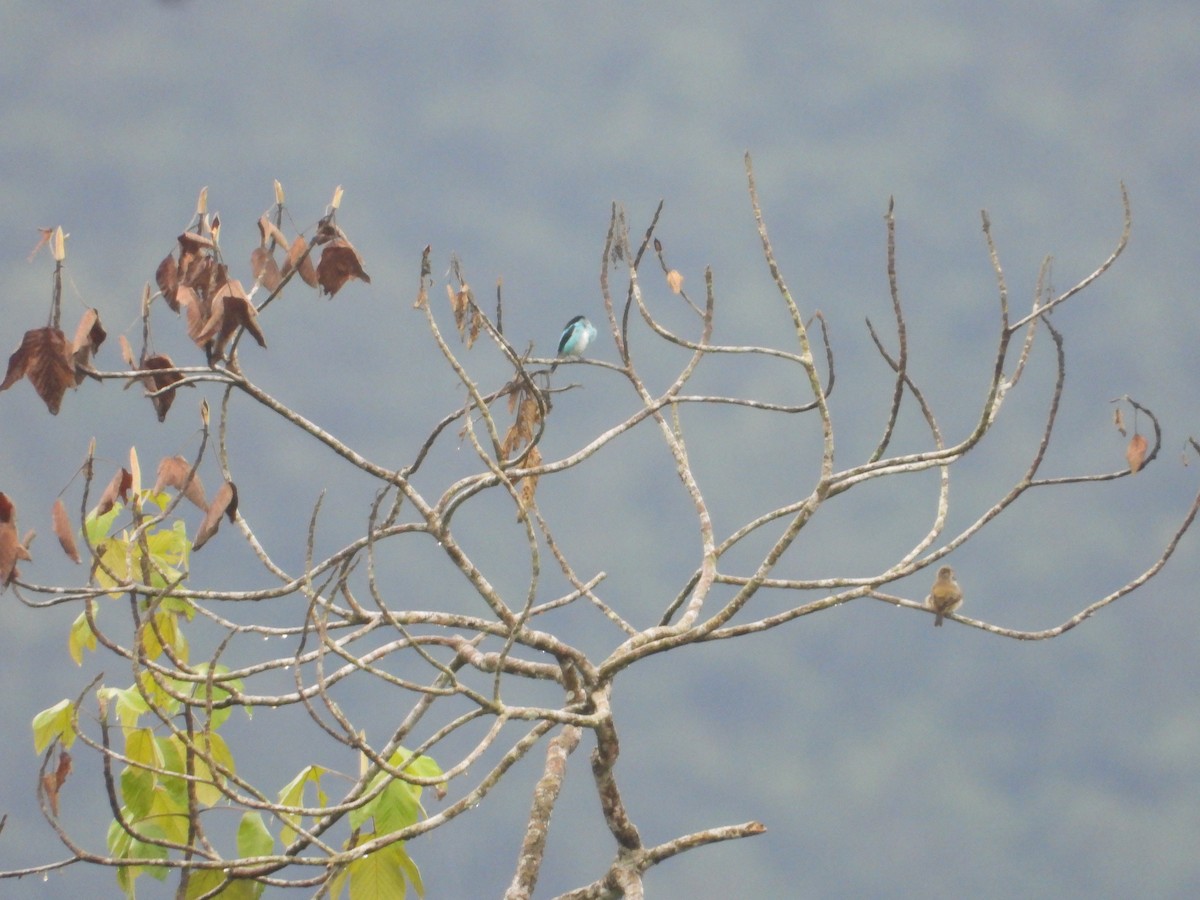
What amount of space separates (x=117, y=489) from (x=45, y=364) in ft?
1.40

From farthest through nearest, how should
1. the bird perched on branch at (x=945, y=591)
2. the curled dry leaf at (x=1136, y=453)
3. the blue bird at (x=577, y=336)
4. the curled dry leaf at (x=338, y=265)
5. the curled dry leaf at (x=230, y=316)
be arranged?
the blue bird at (x=577, y=336), the bird perched on branch at (x=945, y=591), the curled dry leaf at (x=1136, y=453), the curled dry leaf at (x=338, y=265), the curled dry leaf at (x=230, y=316)

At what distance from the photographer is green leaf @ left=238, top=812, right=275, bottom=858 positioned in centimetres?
430

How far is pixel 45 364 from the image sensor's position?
12.2 feet

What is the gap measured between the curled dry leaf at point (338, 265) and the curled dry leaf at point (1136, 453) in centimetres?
281

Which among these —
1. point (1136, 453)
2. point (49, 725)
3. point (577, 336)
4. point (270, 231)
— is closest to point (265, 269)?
point (270, 231)

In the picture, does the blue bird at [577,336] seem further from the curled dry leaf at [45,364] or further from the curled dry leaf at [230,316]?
the curled dry leaf at [45,364]

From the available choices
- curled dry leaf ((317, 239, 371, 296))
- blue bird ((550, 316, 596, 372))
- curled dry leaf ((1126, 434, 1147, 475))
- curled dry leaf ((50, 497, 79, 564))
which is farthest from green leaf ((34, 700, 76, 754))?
blue bird ((550, 316, 596, 372))

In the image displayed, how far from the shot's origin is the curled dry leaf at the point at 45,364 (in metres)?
3.71

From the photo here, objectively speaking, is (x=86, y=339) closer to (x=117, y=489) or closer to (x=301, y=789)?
(x=117, y=489)

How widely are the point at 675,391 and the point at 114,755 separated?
2.46 metres

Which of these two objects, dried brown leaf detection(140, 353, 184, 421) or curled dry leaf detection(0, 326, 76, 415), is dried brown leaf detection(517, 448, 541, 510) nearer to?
dried brown leaf detection(140, 353, 184, 421)

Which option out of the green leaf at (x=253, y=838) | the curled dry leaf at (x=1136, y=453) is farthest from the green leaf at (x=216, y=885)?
the curled dry leaf at (x=1136, y=453)

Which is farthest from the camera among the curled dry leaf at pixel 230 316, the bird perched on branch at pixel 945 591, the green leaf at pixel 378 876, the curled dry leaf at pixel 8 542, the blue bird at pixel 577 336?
the blue bird at pixel 577 336

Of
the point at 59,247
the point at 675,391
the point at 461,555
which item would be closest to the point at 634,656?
the point at 461,555
